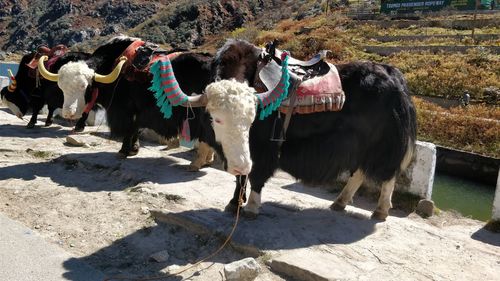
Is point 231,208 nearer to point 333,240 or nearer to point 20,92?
point 333,240

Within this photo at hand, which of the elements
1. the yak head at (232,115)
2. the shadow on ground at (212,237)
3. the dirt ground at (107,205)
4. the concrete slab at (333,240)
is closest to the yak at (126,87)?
the dirt ground at (107,205)

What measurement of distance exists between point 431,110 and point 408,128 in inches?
368

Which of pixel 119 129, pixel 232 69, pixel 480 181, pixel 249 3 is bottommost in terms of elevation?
pixel 480 181

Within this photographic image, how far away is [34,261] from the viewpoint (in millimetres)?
2936

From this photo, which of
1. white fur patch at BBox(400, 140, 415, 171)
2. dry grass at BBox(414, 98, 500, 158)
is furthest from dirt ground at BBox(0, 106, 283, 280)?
dry grass at BBox(414, 98, 500, 158)

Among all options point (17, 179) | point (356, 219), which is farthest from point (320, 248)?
point (17, 179)

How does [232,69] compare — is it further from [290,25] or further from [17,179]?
[290,25]

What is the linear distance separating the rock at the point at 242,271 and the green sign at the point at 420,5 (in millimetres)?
29523

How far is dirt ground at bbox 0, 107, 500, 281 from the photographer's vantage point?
123 inches

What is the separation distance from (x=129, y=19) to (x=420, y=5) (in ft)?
104

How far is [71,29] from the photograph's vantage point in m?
49.5

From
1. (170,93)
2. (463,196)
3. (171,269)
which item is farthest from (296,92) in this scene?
(463,196)

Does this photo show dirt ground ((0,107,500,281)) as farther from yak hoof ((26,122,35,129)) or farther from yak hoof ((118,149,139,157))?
yak hoof ((26,122,35,129))

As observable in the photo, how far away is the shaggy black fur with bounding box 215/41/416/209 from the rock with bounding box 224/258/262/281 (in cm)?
98
